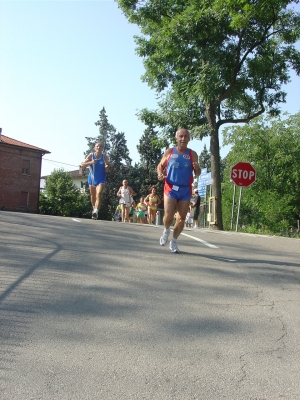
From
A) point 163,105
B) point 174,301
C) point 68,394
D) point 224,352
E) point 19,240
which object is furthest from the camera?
point 163,105

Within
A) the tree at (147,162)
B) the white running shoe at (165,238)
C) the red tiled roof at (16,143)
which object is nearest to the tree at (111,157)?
the tree at (147,162)

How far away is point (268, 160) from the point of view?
4816 centimetres

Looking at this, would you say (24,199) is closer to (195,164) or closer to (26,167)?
(26,167)

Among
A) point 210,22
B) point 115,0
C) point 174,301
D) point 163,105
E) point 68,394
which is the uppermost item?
point 115,0

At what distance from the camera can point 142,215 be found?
23.2 meters

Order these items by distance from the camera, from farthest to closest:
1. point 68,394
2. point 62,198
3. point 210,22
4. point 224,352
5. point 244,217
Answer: point 62,198 < point 244,217 < point 210,22 < point 224,352 < point 68,394

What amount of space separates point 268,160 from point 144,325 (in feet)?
148

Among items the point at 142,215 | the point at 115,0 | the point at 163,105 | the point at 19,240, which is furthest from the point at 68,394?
the point at 115,0

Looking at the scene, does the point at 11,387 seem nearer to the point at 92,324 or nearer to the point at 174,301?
the point at 92,324

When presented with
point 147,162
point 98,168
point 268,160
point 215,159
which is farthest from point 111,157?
point 98,168

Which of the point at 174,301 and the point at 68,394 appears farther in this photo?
the point at 174,301

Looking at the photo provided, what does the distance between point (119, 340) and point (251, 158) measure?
45.6 meters

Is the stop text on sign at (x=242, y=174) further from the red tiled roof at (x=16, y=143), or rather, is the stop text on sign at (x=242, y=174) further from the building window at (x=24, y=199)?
the building window at (x=24, y=199)

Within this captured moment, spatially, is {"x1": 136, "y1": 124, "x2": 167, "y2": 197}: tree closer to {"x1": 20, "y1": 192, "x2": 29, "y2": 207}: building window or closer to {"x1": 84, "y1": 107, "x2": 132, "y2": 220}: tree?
{"x1": 84, "y1": 107, "x2": 132, "y2": 220}: tree
